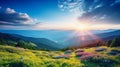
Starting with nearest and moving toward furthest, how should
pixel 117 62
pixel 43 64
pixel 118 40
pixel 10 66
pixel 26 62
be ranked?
pixel 10 66 < pixel 26 62 < pixel 43 64 < pixel 117 62 < pixel 118 40

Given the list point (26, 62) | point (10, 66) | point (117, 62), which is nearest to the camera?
point (10, 66)

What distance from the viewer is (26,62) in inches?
981

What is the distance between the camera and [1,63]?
23.7m

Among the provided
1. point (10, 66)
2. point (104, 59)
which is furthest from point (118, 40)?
point (10, 66)

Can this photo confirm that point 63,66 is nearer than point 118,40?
Yes

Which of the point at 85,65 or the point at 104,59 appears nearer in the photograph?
the point at 85,65

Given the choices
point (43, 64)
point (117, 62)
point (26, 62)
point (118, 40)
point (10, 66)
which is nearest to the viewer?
point (10, 66)

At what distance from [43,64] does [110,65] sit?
34.7ft

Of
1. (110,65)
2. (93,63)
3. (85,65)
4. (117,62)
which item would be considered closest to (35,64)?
(85,65)

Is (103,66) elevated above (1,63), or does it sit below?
below

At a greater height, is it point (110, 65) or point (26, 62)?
point (26, 62)

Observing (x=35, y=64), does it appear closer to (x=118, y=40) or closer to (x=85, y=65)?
(x=85, y=65)

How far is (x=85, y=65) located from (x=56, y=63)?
15.0ft

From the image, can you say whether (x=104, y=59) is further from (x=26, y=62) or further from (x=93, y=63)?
(x=26, y=62)
